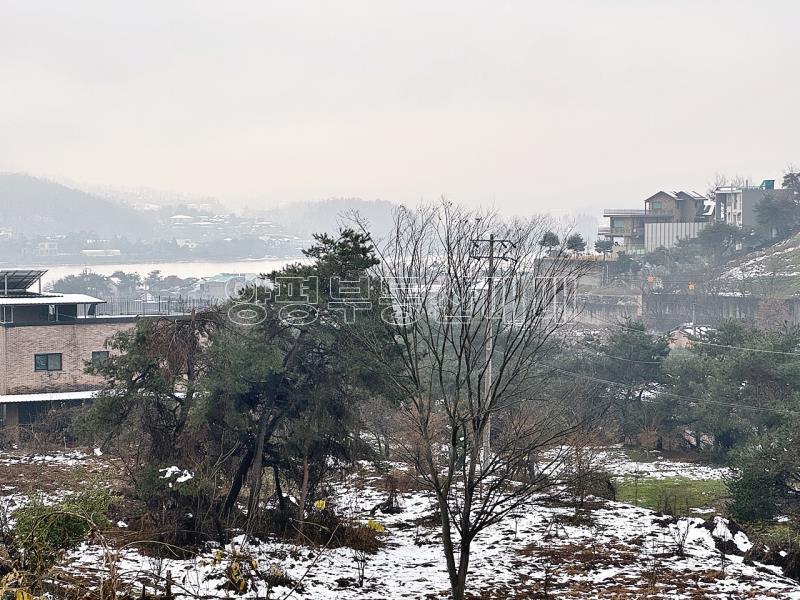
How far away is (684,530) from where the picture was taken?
1324 cm

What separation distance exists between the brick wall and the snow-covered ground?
16769mm

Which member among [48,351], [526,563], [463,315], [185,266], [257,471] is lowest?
[526,563]

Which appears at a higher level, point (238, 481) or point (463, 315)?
point (463, 315)

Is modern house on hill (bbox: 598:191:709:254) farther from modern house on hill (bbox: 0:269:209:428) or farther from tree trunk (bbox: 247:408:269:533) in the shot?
tree trunk (bbox: 247:408:269:533)

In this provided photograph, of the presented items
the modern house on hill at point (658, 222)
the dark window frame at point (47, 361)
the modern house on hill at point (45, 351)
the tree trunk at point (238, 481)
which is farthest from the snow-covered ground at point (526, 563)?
the modern house on hill at point (658, 222)

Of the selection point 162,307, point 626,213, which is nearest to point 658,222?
point 626,213

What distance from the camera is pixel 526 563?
12.0 meters

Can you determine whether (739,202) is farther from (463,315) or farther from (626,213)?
(463,315)

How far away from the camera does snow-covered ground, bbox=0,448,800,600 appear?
34.2ft

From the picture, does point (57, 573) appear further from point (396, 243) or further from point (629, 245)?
point (629, 245)

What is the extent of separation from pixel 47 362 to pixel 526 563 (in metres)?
20.9

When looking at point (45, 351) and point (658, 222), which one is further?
point (658, 222)

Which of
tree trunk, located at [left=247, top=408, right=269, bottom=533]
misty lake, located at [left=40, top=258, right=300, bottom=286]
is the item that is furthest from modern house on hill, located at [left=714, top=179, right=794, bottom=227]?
misty lake, located at [left=40, top=258, right=300, bottom=286]

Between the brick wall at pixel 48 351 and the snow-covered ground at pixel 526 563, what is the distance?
1677cm
